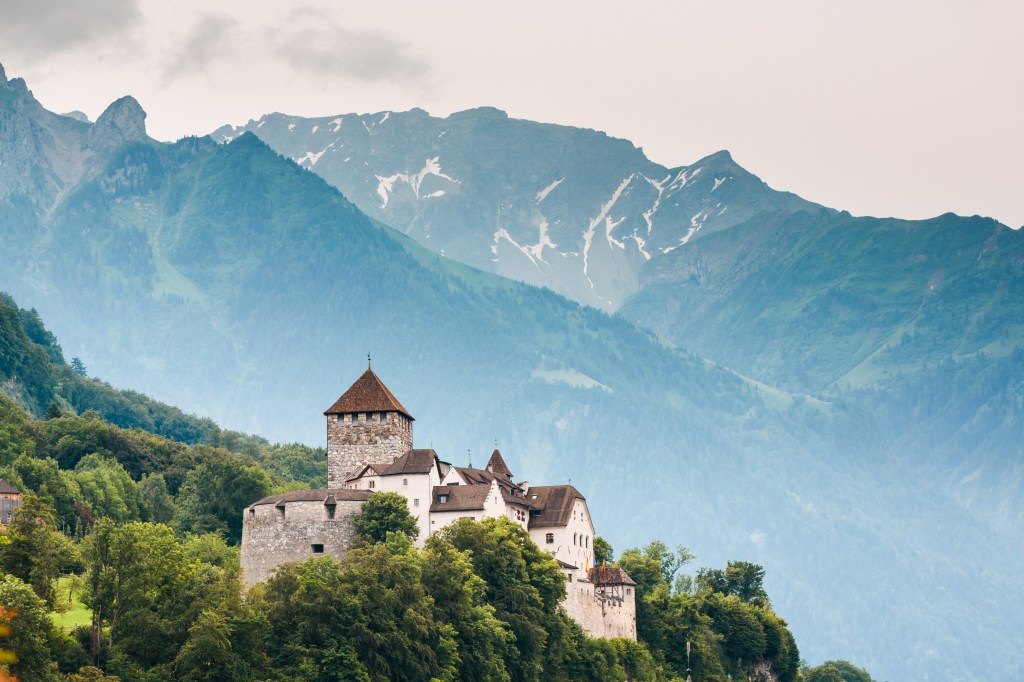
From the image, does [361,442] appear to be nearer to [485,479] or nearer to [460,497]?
[460,497]

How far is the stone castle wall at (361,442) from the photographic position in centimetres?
11825

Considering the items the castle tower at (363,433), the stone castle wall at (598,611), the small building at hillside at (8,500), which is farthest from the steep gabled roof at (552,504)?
the small building at hillside at (8,500)

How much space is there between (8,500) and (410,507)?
29488mm

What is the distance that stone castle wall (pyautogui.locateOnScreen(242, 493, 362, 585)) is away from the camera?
109m

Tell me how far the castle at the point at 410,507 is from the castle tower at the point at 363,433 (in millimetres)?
67

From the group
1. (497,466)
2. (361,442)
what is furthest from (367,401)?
(497,466)

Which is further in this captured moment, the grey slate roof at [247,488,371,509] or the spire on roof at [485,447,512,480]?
the spire on roof at [485,447,512,480]

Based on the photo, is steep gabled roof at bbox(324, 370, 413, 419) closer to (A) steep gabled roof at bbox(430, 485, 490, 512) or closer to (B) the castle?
(B) the castle

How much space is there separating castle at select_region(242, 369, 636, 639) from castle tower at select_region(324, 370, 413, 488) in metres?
0.07

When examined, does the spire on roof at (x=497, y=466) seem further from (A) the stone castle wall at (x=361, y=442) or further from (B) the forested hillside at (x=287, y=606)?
(A) the stone castle wall at (x=361, y=442)

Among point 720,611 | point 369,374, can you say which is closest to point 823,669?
point 720,611

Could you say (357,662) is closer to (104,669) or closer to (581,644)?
(104,669)

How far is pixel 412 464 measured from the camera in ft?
377

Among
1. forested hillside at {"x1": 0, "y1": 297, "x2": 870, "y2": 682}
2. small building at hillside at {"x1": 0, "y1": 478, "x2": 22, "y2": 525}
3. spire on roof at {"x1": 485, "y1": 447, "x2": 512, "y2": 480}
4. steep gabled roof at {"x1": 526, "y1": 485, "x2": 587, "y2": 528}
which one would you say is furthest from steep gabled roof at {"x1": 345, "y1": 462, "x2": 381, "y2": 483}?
small building at hillside at {"x1": 0, "y1": 478, "x2": 22, "y2": 525}
